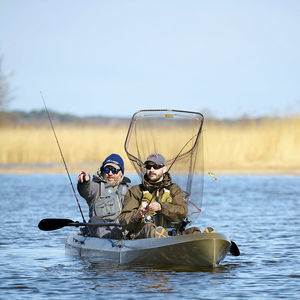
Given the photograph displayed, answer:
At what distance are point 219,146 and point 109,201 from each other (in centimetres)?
2063

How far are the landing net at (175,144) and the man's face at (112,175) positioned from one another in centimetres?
29

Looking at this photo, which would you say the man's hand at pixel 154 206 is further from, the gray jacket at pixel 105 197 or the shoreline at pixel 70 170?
the shoreline at pixel 70 170

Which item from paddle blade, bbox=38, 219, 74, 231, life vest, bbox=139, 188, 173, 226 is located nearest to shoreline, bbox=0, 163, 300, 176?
paddle blade, bbox=38, 219, 74, 231

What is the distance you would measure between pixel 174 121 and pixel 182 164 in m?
0.71

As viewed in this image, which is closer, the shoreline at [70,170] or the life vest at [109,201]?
the life vest at [109,201]

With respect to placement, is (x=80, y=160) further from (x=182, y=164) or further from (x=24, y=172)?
(x=182, y=164)

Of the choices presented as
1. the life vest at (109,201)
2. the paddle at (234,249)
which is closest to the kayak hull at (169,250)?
the life vest at (109,201)

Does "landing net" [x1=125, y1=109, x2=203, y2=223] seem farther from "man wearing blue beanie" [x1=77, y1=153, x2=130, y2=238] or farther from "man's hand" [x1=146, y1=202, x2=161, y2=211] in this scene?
"man's hand" [x1=146, y1=202, x2=161, y2=211]

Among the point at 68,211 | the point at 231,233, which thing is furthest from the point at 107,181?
the point at 68,211

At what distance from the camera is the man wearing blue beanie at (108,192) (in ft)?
37.8

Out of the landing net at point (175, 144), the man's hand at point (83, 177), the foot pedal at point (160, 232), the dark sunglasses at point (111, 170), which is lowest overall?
the foot pedal at point (160, 232)

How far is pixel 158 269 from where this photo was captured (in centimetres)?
1075

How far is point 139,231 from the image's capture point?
1084 centimetres

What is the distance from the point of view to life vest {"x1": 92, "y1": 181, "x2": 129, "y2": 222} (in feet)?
37.9
